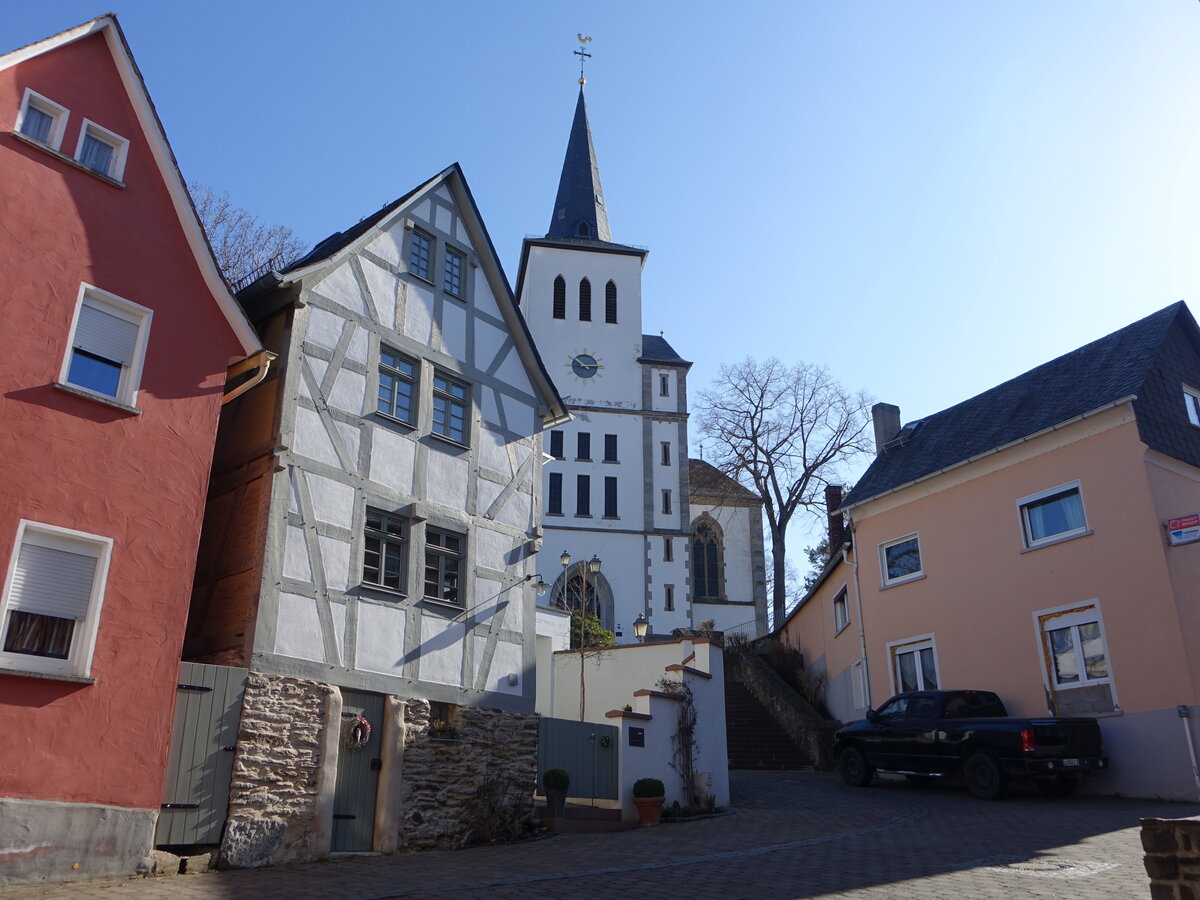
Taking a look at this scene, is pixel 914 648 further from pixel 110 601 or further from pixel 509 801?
pixel 110 601

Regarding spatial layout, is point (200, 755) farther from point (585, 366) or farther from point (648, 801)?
point (585, 366)

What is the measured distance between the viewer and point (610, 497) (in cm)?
4941

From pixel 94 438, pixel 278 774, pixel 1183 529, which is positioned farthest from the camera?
pixel 1183 529

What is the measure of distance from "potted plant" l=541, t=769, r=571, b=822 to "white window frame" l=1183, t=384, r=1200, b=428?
46.5ft

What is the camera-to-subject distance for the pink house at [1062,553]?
59.1ft

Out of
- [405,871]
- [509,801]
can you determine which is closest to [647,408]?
[509,801]

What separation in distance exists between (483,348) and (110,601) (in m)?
7.96

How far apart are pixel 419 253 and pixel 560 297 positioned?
36887mm

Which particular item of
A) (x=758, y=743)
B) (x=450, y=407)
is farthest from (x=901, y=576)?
(x=450, y=407)

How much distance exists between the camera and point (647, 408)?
51469 millimetres

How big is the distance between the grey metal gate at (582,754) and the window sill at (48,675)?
743 centimetres

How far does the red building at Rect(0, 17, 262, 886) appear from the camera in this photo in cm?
1003

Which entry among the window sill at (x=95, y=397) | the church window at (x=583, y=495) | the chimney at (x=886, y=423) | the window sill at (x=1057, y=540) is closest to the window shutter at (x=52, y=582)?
the window sill at (x=95, y=397)

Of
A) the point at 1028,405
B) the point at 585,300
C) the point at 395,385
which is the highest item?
the point at 585,300
